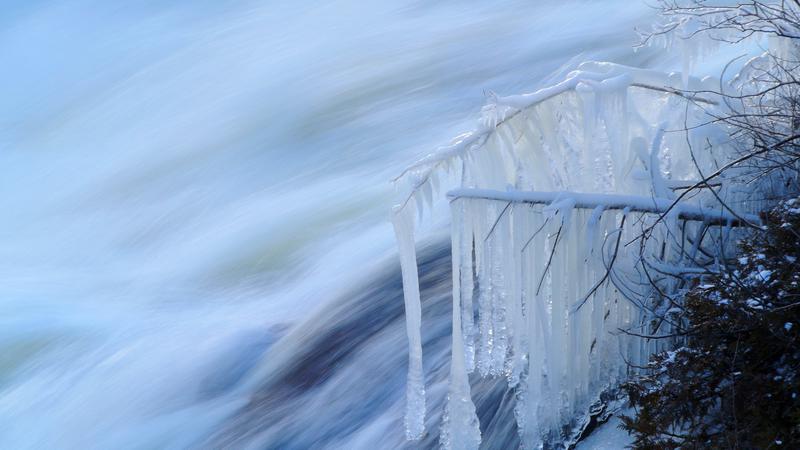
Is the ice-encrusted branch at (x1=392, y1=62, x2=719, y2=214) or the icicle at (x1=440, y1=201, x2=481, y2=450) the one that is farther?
the icicle at (x1=440, y1=201, x2=481, y2=450)

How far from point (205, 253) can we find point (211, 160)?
2.86m

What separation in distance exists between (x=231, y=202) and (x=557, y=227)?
8515mm

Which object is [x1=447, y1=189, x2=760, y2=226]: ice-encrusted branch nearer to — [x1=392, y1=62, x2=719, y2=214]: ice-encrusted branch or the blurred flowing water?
[x1=392, y1=62, x2=719, y2=214]: ice-encrusted branch

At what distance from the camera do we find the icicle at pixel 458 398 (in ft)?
14.3

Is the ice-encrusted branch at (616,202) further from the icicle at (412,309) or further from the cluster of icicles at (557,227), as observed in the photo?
the icicle at (412,309)

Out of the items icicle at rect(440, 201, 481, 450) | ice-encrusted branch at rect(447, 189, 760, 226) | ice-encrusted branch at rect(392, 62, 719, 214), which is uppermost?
ice-encrusted branch at rect(392, 62, 719, 214)

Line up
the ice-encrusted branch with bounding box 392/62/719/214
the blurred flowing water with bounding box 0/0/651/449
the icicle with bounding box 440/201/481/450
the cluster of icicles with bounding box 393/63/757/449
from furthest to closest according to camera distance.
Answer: the blurred flowing water with bounding box 0/0/651/449 < the icicle with bounding box 440/201/481/450 < the ice-encrusted branch with bounding box 392/62/719/214 < the cluster of icicles with bounding box 393/63/757/449

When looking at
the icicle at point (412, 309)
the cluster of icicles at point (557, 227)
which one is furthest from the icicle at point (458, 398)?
the icicle at point (412, 309)

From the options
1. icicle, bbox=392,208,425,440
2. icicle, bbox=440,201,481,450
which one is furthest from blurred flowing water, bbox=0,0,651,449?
icicle, bbox=392,208,425,440

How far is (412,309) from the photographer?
4.50 meters

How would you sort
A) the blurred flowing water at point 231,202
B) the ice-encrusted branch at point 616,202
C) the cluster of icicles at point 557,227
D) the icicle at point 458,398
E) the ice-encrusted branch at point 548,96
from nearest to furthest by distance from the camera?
the ice-encrusted branch at point 616,202 < the cluster of icicles at point 557,227 < the ice-encrusted branch at point 548,96 < the icicle at point 458,398 < the blurred flowing water at point 231,202

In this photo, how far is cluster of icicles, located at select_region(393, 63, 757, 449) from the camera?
4082 millimetres

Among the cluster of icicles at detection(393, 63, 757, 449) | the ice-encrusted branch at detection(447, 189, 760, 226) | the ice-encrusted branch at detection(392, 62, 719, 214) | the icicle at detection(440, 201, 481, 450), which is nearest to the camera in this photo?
the ice-encrusted branch at detection(447, 189, 760, 226)

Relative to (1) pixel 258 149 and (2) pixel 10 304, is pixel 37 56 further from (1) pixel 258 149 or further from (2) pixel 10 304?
(2) pixel 10 304
